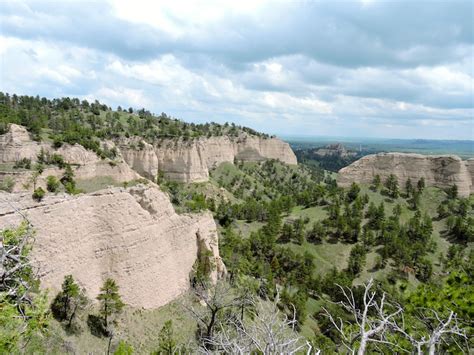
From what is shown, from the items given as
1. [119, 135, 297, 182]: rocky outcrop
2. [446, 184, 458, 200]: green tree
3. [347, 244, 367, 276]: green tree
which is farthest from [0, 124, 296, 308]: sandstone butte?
[446, 184, 458, 200]: green tree

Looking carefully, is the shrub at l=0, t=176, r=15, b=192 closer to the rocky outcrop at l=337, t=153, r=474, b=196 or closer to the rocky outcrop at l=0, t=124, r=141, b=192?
the rocky outcrop at l=0, t=124, r=141, b=192

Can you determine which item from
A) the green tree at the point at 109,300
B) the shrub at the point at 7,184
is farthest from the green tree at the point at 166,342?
the shrub at the point at 7,184

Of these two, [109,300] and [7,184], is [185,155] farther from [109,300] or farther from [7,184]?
[109,300]

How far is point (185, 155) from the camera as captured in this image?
74.8 meters

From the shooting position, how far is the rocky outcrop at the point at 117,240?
67.3 feet

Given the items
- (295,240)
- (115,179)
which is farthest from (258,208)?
(115,179)

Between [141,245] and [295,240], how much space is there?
3475 cm

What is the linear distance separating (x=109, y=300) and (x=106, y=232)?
4.70 metres

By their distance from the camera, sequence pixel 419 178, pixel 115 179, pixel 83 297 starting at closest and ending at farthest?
pixel 83 297 < pixel 115 179 < pixel 419 178

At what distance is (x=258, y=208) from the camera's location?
218 feet

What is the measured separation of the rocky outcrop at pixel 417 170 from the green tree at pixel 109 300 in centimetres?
5621

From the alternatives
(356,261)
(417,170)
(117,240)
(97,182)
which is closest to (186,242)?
(117,240)

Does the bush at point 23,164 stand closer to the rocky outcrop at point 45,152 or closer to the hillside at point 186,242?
the hillside at point 186,242

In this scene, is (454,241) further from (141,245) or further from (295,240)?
(141,245)
